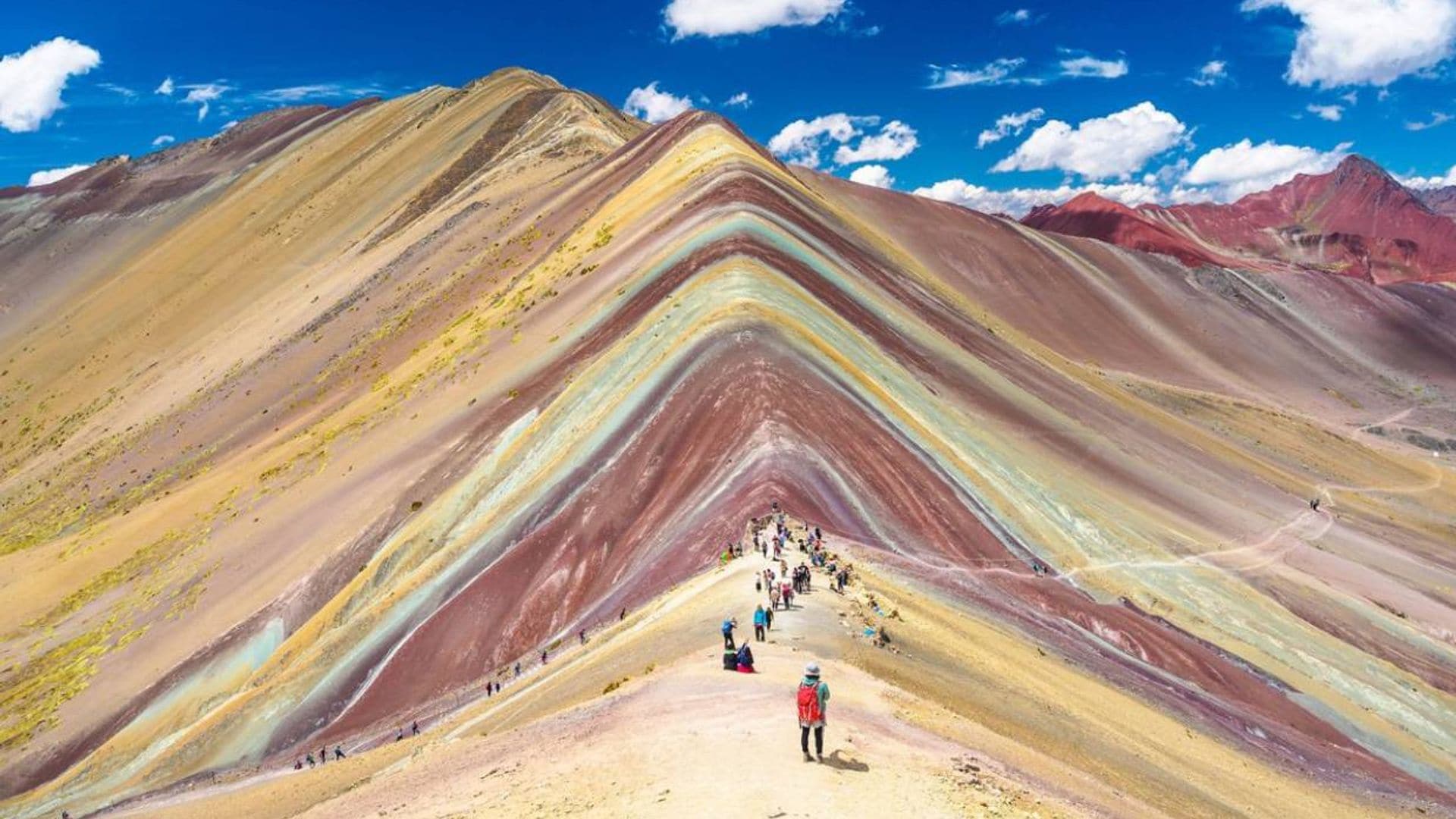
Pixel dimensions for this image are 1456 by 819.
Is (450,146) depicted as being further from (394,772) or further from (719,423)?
(394,772)

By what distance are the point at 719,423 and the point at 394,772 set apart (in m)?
16.5

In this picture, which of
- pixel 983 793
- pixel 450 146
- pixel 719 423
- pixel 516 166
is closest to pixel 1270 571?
pixel 719 423

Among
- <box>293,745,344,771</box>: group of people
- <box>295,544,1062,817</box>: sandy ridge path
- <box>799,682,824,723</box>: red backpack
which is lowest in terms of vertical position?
<box>293,745,344,771</box>: group of people

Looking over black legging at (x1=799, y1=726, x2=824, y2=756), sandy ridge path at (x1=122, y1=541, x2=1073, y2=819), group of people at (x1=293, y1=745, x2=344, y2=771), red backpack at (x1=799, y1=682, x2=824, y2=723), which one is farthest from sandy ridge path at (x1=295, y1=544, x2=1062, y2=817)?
group of people at (x1=293, y1=745, x2=344, y2=771)

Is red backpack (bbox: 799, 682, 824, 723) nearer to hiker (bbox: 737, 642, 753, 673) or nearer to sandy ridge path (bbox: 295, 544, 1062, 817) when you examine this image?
sandy ridge path (bbox: 295, 544, 1062, 817)

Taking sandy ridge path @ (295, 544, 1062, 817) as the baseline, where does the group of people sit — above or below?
below

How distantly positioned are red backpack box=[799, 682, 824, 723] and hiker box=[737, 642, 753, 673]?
3752 mm

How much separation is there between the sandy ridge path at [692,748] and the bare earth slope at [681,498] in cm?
43

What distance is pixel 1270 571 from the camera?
45594 millimetres

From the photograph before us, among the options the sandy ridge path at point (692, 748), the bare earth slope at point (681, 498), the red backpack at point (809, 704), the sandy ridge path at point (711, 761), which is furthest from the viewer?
the bare earth slope at point (681, 498)

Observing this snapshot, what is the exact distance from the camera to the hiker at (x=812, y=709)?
12719 millimetres

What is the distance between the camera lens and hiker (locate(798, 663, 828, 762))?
1272cm

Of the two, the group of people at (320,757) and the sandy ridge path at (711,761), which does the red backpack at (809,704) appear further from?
the group of people at (320,757)

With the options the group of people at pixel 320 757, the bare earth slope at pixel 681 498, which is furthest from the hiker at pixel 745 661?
the group of people at pixel 320 757
